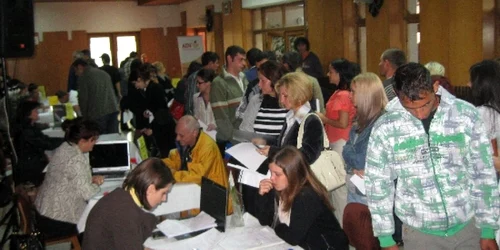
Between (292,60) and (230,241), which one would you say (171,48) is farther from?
(230,241)

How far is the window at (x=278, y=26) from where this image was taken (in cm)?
1111

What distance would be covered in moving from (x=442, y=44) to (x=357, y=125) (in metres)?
4.00

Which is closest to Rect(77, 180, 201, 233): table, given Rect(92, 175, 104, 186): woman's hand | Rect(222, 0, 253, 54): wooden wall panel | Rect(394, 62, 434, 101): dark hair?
Rect(92, 175, 104, 186): woman's hand

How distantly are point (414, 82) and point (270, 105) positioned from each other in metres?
2.39

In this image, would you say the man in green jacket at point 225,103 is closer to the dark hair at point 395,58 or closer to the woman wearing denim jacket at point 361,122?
the dark hair at point 395,58

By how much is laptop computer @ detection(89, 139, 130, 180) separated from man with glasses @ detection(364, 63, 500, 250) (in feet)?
9.57

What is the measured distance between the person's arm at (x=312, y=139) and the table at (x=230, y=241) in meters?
0.75

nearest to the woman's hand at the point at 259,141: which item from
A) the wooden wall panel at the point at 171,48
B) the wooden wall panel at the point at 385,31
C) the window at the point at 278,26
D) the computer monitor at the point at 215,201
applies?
the computer monitor at the point at 215,201

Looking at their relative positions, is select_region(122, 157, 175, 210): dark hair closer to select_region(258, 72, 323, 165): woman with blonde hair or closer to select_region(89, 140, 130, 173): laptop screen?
select_region(258, 72, 323, 165): woman with blonde hair

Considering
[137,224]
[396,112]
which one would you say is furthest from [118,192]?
[396,112]

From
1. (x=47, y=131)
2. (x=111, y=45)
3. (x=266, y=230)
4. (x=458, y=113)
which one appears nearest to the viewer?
(x=458, y=113)

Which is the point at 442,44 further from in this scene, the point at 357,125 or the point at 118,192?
the point at 118,192

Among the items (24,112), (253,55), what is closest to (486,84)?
(253,55)

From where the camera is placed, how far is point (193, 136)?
15.5ft
